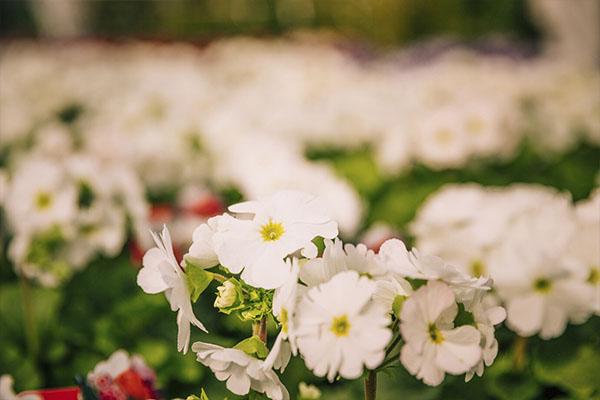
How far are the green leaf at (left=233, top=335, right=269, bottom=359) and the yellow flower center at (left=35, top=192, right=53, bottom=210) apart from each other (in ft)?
2.66

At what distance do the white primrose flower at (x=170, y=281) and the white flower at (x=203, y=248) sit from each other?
0.8 inches

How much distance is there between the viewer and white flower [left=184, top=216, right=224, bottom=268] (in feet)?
2.46

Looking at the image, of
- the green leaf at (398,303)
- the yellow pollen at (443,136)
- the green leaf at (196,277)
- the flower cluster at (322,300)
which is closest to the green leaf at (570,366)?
the flower cluster at (322,300)

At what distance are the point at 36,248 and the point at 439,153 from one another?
51.5 inches

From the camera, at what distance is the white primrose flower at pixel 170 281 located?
0.73 meters

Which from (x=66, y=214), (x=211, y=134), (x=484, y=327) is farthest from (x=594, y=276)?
(x=211, y=134)

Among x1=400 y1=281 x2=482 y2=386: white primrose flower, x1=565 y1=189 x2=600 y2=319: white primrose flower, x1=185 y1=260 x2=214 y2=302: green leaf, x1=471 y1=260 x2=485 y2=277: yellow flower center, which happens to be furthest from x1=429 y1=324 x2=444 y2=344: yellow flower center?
x1=471 y1=260 x2=485 y2=277: yellow flower center

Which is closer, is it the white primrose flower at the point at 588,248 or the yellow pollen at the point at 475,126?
the white primrose flower at the point at 588,248

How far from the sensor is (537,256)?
1.10 metres

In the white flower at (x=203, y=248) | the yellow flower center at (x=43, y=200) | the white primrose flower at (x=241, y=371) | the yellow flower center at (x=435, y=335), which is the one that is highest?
the white flower at (x=203, y=248)

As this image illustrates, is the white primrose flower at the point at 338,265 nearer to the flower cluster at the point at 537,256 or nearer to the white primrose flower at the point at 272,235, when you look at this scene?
the white primrose flower at the point at 272,235

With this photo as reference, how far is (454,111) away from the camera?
2262 mm

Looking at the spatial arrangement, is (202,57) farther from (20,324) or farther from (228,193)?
(20,324)

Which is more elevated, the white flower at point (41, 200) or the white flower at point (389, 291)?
the white flower at point (389, 291)
